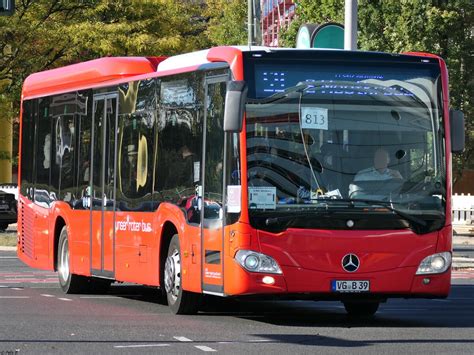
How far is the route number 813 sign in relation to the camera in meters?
15.2

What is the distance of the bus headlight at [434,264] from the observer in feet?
50.3

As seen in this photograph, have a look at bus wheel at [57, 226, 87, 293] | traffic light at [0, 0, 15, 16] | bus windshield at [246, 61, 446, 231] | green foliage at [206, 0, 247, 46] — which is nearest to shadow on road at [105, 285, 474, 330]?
bus wheel at [57, 226, 87, 293]

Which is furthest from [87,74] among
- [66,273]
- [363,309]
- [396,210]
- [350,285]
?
[350,285]

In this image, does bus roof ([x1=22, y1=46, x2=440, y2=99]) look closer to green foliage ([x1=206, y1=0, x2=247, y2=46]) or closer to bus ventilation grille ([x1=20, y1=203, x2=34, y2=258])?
bus ventilation grille ([x1=20, y1=203, x2=34, y2=258])

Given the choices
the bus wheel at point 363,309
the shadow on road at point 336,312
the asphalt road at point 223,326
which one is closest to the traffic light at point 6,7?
the asphalt road at point 223,326

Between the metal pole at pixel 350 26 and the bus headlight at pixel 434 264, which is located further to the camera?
the metal pole at pixel 350 26

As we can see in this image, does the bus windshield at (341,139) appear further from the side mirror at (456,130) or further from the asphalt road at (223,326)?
the asphalt road at (223,326)

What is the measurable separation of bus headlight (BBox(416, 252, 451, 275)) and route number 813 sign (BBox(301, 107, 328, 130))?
5.82ft

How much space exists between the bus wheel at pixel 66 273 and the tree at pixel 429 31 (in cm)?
2308

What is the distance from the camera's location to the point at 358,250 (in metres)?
15.1

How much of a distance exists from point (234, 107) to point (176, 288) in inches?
108

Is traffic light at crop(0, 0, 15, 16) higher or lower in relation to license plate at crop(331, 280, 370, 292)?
higher

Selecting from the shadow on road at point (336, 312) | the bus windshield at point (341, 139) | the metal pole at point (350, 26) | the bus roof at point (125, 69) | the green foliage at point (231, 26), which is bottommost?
the shadow on road at point (336, 312)

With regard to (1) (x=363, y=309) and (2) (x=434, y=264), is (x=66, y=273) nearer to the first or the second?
(1) (x=363, y=309)
